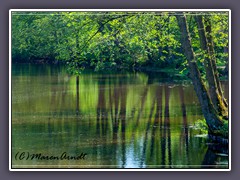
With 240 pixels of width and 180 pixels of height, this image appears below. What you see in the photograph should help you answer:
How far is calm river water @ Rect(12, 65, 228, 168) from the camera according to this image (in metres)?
14.3

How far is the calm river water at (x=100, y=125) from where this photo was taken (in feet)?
46.9

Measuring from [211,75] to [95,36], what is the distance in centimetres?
388

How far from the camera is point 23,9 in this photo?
12.5 metres

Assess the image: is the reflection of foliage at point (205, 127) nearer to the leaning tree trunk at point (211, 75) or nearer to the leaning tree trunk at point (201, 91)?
the leaning tree trunk at point (201, 91)

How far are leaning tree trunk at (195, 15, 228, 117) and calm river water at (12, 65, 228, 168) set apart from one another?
3.18 feet

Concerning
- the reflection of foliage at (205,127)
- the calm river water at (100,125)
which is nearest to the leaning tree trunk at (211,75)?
the reflection of foliage at (205,127)

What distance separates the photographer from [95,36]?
53.3 feet

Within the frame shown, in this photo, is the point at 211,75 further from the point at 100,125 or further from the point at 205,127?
the point at 100,125

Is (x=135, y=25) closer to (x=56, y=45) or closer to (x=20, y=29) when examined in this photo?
(x=56, y=45)

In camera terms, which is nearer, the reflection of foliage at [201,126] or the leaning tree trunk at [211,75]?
the leaning tree trunk at [211,75]

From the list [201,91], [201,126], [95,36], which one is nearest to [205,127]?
[201,126]

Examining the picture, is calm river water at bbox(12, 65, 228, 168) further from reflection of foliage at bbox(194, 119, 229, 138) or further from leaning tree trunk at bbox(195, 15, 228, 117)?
leaning tree trunk at bbox(195, 15, 228, 117)

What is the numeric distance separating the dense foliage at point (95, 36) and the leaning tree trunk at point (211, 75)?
28 centimetres

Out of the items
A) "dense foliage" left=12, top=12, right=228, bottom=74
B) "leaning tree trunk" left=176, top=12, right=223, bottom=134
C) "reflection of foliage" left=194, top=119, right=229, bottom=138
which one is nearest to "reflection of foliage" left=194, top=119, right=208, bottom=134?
"reflection of foliage" left=194, top=119, right=229, bottom=138
